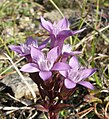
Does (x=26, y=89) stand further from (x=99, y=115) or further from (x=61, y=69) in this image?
(x=61, y=69)

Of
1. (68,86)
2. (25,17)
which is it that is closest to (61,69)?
(68,86)

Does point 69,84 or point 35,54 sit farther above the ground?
point 35,54

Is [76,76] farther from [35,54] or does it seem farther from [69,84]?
[35,54]

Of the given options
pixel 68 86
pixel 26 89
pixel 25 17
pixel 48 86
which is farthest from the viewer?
pixel 25 17

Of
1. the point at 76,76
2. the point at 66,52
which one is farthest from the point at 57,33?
the point at 76,76

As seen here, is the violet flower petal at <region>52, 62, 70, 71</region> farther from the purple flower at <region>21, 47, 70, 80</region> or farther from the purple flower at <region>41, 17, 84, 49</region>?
the purple flower at <region>41, 17, 84, 49</region>

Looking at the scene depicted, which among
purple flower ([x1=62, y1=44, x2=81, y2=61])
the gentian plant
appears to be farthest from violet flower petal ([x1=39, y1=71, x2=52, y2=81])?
purple flower ([x1=62, y1=44, x2=81, y2=61])

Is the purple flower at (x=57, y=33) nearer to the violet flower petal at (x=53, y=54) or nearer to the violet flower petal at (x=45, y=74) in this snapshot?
the violet flower petal at (x=53, y=54)

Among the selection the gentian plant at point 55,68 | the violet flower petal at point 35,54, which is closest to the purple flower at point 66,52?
the gentian plant at point 55,68
